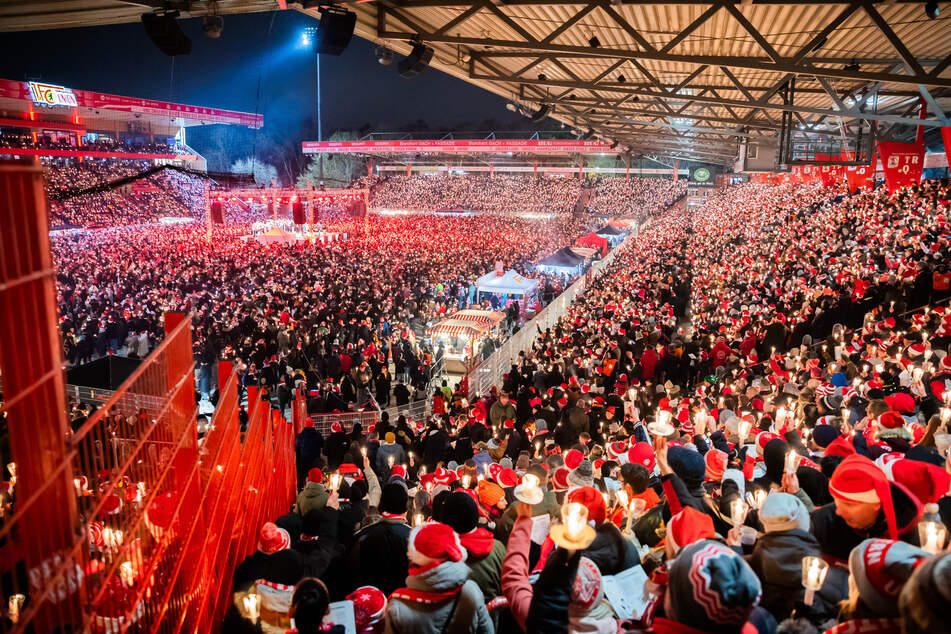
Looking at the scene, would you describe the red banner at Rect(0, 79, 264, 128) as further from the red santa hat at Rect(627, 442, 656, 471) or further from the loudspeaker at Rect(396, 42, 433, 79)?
the red santa hat at Rect(627, 442, 656, 471)

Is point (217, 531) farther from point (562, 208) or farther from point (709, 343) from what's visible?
point (562, 208)

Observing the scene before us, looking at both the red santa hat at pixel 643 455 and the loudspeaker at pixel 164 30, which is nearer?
the red santa hat at pixel 643 455

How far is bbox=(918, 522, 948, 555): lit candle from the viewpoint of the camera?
2.17m

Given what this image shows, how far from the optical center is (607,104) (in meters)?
10.5

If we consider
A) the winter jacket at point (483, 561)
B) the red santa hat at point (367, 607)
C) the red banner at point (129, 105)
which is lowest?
the red santa hat at point (367, 607)

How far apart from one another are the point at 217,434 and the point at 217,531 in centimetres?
61

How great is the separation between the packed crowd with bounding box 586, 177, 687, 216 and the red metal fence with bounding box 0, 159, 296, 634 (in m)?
38.7

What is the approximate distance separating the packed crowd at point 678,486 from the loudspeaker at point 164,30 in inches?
153

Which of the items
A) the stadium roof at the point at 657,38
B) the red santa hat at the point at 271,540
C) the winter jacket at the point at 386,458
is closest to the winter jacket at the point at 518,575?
the red santa hat at the point at 271,540

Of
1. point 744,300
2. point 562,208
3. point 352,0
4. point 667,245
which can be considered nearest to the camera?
point 352,0

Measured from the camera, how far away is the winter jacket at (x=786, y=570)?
7.28ft

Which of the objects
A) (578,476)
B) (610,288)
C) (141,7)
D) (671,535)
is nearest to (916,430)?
(578,476)

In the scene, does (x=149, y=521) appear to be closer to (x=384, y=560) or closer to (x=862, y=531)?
(x=384, y=560)

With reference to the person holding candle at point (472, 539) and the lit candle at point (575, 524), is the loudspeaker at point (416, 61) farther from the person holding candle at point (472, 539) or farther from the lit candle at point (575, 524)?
the lit candle at point (575, 524)
